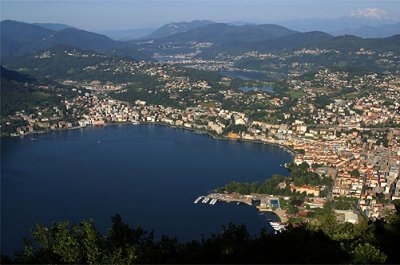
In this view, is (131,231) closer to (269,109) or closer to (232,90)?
(269,109)

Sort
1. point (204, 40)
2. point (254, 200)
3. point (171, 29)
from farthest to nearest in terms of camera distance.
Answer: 1. point (171, 29)
2. point (204, 40)
3. point (254, 200)

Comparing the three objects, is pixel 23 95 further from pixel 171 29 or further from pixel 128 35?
pixel 128 35

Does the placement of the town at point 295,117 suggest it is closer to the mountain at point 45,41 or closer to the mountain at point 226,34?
the mountain at point 45,41

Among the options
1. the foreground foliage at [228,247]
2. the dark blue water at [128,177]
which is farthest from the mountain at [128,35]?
the foreground foliage at [228,247]

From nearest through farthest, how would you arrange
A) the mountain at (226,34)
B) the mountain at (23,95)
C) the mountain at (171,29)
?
the mountain at (23,95) → the mountain at (226,34) → the mountain at (171,29)

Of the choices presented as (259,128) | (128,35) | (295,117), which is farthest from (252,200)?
(128,35)
